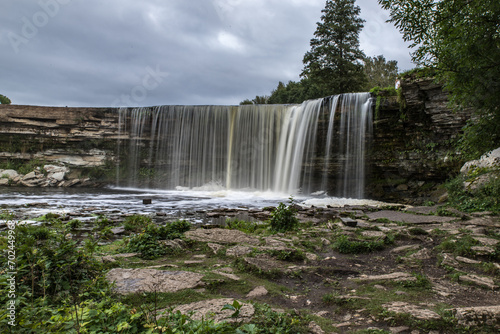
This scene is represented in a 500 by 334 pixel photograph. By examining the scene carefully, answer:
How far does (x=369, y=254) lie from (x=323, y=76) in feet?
87.1

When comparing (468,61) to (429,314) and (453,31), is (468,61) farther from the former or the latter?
(429,314)

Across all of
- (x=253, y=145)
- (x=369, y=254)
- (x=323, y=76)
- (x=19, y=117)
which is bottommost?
(x=369, y=254)

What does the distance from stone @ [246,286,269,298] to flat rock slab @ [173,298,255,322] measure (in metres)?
0.40

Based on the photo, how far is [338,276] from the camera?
3.82 metres

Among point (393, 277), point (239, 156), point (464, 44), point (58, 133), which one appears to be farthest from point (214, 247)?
point (58, 133)

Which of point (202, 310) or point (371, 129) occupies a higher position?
point (371, 129)

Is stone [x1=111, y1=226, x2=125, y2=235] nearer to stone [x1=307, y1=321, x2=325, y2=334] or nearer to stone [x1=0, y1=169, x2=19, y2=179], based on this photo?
stone [x1=307, y1=321, x2=325, y2=334]

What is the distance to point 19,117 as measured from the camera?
24406 mm

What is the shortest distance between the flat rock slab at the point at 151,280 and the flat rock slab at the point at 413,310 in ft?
6.21

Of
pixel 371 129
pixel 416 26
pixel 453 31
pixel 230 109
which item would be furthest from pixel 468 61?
pixel 230 109

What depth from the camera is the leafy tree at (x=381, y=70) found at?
128ft

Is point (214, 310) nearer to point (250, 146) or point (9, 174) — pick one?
point (250, 146)

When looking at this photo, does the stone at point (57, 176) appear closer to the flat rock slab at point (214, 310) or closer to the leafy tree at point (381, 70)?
the flat rock slab at point (214, 310)

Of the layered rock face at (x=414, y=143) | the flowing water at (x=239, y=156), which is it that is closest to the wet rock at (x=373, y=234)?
the flowing water at (x=239, y=156)
